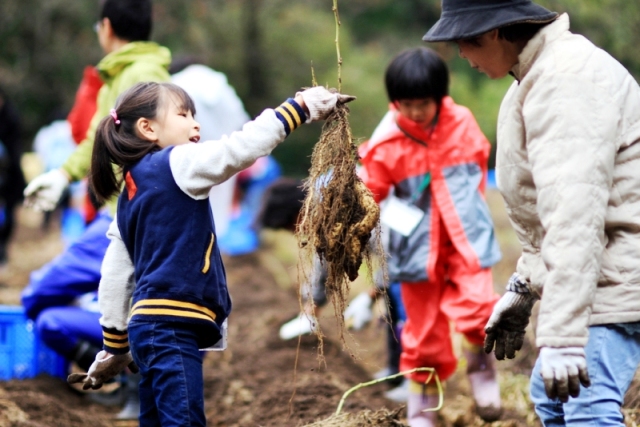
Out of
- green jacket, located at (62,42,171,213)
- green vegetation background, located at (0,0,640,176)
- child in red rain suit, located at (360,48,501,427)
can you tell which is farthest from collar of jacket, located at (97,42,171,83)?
green vegetation background, located at (0,0,640,176)

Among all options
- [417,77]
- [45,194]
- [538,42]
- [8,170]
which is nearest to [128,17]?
[45,194]

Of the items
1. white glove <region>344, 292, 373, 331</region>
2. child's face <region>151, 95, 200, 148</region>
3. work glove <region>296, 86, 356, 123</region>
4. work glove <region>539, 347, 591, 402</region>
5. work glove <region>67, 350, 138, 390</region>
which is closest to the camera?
work glove <region>539, 347, 591, 402</region>

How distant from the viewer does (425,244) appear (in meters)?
4.26

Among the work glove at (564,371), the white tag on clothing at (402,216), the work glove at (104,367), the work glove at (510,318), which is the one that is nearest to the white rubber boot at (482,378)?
the white tag on clothing at (402,216)

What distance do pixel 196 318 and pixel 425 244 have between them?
5.34 feet

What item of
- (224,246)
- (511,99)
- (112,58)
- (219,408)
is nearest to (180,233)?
(511,99)

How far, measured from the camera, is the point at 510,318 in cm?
307

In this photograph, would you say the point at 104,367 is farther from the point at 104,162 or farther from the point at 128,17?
the point at 128,17

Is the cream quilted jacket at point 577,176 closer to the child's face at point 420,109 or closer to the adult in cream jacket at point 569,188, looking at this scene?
the adult in cream jacket at point 569,188

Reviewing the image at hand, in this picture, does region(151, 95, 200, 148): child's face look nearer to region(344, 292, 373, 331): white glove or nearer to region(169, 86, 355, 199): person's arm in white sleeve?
region(169, 86, 355, 199): person's arm in white sleeve

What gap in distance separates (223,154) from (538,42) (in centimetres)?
106

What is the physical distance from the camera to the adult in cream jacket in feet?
7.60

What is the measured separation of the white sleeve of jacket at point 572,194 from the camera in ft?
7.56

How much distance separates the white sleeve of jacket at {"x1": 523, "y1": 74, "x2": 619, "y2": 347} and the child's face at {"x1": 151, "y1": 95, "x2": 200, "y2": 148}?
1.32 meters
